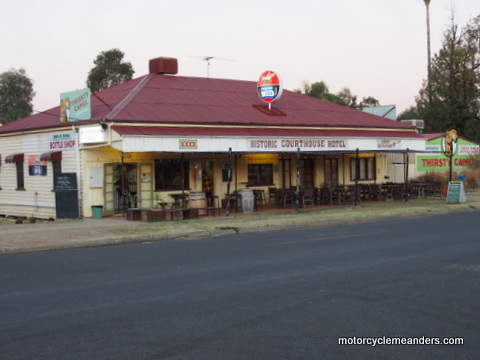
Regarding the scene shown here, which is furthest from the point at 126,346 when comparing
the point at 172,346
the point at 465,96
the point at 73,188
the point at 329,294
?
the point at 465,96

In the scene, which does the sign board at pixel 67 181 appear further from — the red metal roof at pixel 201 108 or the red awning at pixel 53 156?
the red metal roof at pixel 201 108

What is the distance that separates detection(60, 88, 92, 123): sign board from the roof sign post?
8.75 metres

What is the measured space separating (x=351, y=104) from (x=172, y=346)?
230ft

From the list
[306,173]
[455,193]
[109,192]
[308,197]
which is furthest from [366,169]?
[109,192]

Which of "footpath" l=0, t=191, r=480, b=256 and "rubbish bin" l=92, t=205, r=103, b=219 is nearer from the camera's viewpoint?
"footpath" l=0, t=191, r=480, b=256

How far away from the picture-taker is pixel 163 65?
93.1 ft

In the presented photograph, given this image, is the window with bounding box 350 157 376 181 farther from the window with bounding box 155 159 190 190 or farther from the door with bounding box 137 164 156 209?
the door with bounding box 137 164 156 209

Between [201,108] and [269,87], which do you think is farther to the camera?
[269,87]

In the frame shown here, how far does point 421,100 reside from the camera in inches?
2077

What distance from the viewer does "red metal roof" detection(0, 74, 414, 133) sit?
22.9m
